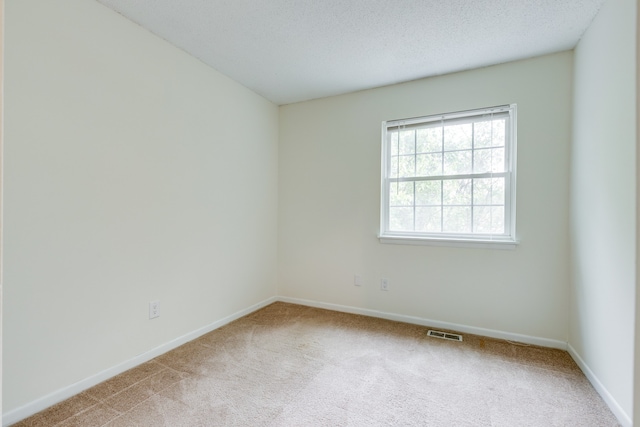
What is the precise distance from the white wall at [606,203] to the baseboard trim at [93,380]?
2.77 metres

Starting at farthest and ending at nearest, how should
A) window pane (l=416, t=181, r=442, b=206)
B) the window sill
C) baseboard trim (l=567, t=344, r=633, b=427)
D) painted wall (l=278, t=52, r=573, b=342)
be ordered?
window pane (l=416, t=181, r=442, b=206), the window sill, painted wall (l=278, t=52, r=573, b=342), baseboard trim (l=567, t=344, r=633, b=427)

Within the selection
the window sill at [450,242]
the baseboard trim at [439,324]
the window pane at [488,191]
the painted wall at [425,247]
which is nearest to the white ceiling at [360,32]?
the painted wall at [425,247]

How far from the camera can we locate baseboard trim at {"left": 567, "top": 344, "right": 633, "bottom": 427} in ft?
5.34

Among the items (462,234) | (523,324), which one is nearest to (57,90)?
(462,234)

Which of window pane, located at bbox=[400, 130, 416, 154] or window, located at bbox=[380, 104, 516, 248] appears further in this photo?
window pane, located at bbox=[400, 130, 416, 154]

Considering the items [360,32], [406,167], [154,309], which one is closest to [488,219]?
[406,167]

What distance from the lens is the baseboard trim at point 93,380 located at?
5.35 ft

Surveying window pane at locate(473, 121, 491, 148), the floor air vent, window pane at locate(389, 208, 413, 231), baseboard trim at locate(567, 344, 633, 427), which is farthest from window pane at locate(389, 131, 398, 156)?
baseboard trim at locate(567, 344, 633, 427)

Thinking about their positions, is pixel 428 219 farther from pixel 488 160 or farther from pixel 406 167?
pixel 488 160

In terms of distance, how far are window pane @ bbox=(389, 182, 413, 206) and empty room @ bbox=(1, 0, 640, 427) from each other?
0.01 metres

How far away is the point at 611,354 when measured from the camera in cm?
180

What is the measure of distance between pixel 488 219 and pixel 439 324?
1.04 meters

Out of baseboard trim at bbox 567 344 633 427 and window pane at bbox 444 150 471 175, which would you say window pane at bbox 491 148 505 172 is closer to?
window pane at bbox 444 150 471 175

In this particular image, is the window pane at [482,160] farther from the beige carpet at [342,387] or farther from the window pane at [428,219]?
the beige carpet at [342,387]
